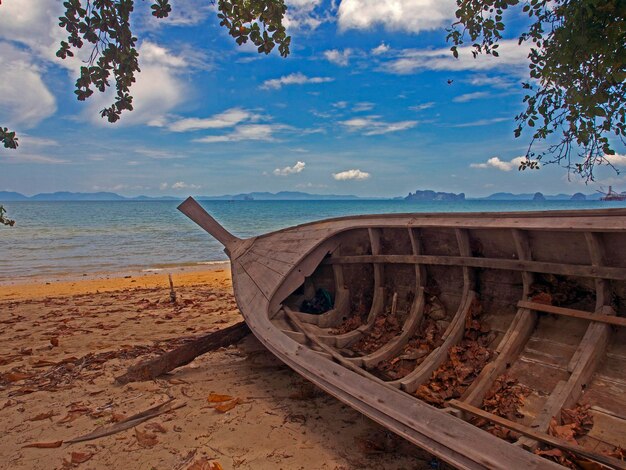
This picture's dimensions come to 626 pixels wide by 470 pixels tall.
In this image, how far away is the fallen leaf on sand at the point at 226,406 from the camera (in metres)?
4.13

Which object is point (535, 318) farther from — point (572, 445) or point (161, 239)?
point (161, 239)

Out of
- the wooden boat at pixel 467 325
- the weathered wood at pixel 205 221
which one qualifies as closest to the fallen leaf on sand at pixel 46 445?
the wooden boat at pixel 467 325

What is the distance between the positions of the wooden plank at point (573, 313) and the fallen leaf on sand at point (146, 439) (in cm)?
338

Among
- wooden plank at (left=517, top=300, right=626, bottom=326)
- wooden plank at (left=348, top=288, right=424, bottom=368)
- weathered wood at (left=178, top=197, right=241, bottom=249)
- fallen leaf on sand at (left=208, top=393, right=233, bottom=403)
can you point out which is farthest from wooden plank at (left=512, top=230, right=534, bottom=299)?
weathered wood at (left=178, top=197, right=241, bottom=249)

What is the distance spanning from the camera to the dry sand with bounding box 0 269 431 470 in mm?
3377

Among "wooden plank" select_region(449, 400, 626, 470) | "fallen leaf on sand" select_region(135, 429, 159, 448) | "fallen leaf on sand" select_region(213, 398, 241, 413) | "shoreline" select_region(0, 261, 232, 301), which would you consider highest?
"wooden plank" select_region(449, 400, 626, 470)

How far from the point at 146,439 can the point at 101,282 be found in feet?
38.5

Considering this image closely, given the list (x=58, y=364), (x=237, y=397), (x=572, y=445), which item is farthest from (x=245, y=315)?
(x=572, y=445)

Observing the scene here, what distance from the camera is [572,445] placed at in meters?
2.46

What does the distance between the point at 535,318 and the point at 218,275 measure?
41.8ft

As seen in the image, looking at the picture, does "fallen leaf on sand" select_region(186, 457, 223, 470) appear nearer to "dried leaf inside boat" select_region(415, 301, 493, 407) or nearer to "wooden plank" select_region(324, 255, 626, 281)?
"dried leaf inside boat" select_region(415, 301, 493, 407)

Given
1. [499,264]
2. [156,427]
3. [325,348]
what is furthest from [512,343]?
[156,427]

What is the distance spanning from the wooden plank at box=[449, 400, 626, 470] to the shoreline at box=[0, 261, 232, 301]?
10.4m

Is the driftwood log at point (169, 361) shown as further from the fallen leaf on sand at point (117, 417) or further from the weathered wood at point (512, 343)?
the weathered wood at point (512, 343)
